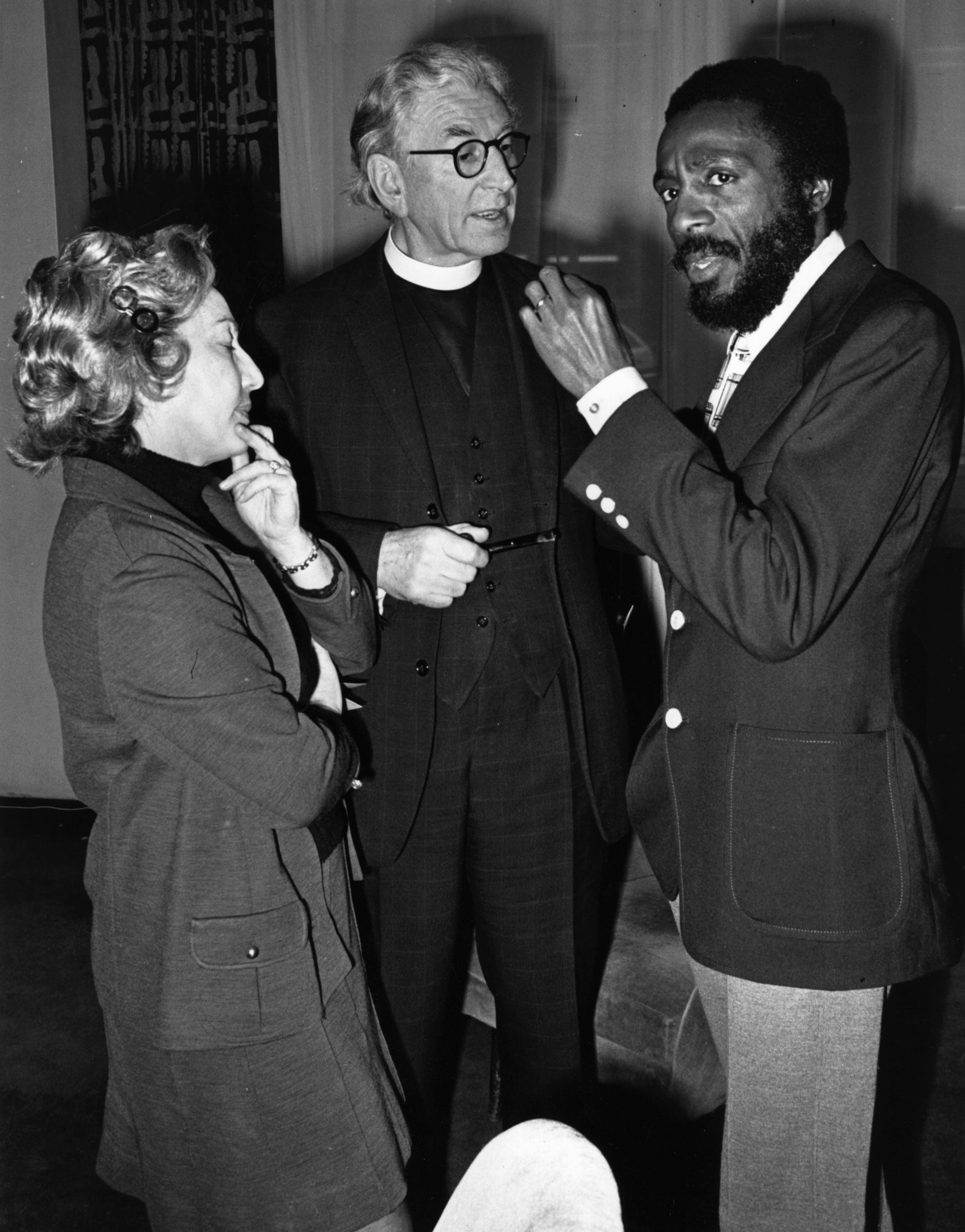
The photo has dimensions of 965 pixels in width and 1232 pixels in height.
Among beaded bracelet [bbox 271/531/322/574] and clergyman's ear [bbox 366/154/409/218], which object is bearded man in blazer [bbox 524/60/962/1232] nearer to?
beaded bracelet [bbox 271/531/322/574]

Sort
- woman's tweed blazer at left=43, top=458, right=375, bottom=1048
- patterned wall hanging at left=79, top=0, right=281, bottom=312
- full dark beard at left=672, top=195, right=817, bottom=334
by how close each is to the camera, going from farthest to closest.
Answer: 1. patterned wall hanging at left=79, top=0, right=281, bottom=312
2. full dark beard at left=672, top=195, right=817, bottom=334
3. woman's tweed blazer at left=43, top=458, right=375, bottom=1048

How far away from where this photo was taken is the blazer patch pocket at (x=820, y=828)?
1.59 meters

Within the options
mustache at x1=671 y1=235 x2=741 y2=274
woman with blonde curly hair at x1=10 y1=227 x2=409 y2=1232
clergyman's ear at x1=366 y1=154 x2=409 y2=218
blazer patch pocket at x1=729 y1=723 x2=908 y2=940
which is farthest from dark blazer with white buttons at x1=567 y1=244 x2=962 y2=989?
clergyman's ear at x1=366 y1=154 x2=409 y2=218

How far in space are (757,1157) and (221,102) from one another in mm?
3646

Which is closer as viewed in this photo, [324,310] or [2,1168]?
[324,310]

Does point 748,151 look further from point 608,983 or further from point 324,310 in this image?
point 608,983

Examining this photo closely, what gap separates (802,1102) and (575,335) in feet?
3.40

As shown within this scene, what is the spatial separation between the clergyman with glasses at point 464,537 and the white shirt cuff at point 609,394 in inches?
21.0

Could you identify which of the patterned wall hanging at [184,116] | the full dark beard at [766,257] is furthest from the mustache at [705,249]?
the patterned wall hanging at [184,116]

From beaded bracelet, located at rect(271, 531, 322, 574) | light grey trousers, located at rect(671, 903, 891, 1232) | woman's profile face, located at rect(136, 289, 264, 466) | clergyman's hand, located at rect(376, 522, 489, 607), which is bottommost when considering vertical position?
light grey trousers, located at rect(671, 903, 891, 1232)

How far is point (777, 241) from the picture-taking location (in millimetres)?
1693

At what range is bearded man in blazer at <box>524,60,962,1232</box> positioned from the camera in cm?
150

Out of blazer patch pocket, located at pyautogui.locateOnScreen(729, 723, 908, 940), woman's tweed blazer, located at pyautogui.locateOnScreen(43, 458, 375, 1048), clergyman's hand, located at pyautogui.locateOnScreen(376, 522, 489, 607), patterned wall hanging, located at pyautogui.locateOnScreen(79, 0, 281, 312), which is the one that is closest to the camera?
woman's tweed blazer, located at pyautogui.locateOnScreen(43, 458, 375, 1048)

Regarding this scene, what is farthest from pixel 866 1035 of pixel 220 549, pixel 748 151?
pixel 748 151
